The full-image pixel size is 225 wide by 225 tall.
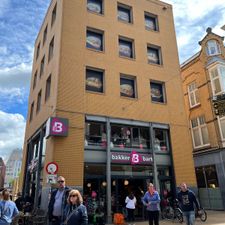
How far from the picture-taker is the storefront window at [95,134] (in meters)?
15.1

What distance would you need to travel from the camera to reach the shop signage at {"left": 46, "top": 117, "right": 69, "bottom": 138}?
13.4m

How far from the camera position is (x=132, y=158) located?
51.5 ft

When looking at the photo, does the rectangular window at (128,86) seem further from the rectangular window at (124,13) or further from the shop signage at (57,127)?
the rectangular window at (124,13)

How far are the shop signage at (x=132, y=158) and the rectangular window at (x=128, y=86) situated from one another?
415cm

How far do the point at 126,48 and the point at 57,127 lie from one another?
874cm

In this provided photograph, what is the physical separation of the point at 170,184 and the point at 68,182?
23.7 ft

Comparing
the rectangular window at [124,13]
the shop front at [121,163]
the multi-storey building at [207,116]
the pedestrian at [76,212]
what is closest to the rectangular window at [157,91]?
the shop front at [121,163]

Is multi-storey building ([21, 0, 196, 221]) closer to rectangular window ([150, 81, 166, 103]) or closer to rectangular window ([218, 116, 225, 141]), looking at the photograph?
rectangular window ([150, 81, 166, 103])

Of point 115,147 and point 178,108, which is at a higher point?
point 178,108

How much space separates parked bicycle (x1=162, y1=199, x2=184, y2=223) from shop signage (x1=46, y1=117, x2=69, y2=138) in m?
7.52

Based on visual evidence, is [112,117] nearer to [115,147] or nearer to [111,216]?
[115,147]

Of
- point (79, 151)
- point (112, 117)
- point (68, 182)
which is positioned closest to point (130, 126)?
point (112, 117)

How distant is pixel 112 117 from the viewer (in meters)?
16.0

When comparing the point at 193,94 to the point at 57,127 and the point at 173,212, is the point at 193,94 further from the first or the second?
the point at 57,127
